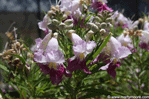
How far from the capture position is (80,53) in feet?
1.94

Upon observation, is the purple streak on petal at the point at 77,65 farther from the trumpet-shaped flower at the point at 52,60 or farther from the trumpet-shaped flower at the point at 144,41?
the trumpet-shaped flower at the point at 144,41

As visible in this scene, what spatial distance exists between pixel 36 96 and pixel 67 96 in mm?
163

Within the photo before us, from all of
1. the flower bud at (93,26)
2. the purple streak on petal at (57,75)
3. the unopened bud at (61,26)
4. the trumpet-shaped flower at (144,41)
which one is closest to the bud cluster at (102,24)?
the flower bud at (93,26)

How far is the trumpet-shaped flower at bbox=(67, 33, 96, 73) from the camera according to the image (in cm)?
58

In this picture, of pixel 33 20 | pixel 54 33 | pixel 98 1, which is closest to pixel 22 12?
pixel 33 20

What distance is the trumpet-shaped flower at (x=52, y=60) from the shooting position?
56cm

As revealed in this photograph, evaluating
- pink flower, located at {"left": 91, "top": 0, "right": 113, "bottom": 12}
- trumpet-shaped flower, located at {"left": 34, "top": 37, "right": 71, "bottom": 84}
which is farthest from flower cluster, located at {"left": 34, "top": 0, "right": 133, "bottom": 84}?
pink flower, located at {"left": 91, "top": 0, "right": 113, "bottom": 12}

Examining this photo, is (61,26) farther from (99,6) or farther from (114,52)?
(99,6)

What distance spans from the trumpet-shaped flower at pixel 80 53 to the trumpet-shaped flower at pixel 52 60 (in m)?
0.04

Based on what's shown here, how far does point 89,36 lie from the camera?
26.0 inches

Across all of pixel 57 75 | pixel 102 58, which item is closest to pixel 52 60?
pixel 57 75

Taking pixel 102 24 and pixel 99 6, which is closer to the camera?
pixel 102 24

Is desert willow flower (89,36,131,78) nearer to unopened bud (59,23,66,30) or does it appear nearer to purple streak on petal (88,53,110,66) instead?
purple streak on petal (88,53,110,66)

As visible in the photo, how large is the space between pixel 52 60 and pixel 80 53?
4.4 inches
